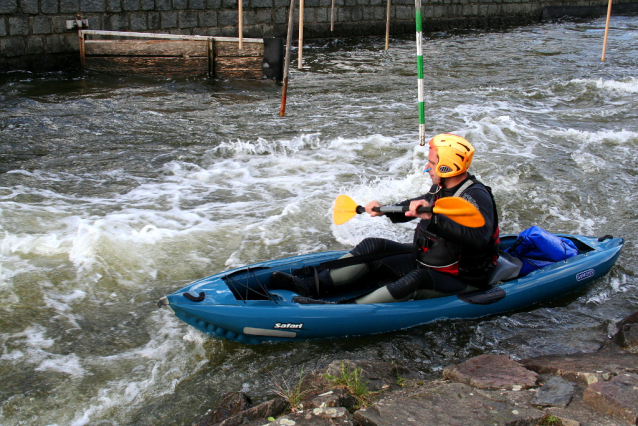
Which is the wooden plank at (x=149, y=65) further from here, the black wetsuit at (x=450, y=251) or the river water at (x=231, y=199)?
the black wetsuit at (x=450, y=251)

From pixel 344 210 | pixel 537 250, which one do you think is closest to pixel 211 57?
pixel 344 210

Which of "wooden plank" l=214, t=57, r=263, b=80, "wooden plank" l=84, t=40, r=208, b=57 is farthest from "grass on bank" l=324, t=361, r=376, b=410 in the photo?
"wooden plank" l=84, t=40, r=208, b=57

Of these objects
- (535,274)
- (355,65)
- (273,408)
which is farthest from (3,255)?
(355,65)

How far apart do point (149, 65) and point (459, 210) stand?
8.89 meters

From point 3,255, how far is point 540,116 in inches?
300

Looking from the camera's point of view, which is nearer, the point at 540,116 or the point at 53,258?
the point at 53,258

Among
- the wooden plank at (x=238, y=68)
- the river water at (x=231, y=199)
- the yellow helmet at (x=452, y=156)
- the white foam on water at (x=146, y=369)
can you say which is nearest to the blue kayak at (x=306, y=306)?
the river water at (x=231, y=199)

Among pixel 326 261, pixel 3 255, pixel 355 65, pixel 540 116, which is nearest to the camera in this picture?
pixel 326 261

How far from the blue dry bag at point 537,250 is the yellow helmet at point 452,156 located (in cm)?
106

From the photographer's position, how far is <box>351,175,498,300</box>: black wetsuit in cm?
321

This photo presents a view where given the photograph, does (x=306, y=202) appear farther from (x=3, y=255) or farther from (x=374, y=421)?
(x=374, y=421)

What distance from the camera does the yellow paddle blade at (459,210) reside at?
308 centimetres

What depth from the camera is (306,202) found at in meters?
5.75

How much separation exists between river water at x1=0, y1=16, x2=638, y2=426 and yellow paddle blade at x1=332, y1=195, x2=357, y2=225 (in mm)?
742
